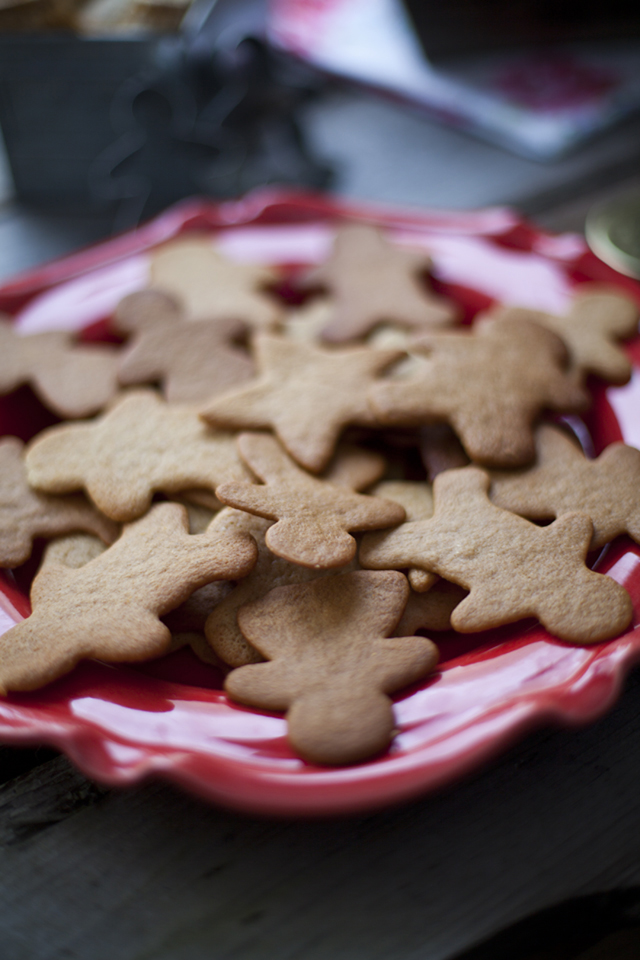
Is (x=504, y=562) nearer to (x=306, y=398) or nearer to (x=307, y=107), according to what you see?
(x=306, y=398)

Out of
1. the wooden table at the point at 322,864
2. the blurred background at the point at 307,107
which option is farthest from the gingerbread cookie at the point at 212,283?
the wooden table at the point at 322,864

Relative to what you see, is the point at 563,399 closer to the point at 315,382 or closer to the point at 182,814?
the point at 315,382

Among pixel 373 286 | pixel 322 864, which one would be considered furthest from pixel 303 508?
pixel 373 286

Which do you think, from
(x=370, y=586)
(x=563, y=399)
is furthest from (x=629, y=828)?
(x=563, y=399)

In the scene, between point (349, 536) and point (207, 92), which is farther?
point (207, 92)

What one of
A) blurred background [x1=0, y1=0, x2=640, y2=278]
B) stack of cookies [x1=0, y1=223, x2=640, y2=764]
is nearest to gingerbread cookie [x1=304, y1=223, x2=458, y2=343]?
stack of cookies [x1=0, y1=223, x2=640, y2=764]
